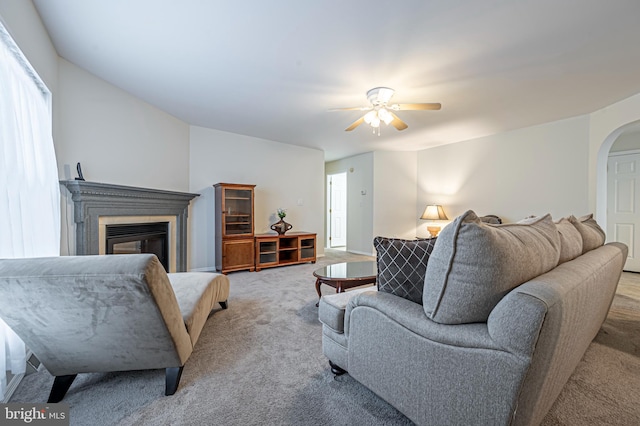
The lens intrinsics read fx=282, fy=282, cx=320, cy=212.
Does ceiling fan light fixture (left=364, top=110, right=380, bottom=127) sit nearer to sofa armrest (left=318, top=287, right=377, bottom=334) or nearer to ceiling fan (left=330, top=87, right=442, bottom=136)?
ceiling fan (left=330, top=87, right=442, bottom=136)

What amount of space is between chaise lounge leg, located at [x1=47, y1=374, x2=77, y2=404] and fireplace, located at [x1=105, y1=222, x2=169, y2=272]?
5.76 feet

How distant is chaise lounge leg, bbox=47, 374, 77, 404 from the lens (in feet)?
4.77

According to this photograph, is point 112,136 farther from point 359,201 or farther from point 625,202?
point 625,202

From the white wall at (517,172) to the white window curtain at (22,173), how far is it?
18.4 feet

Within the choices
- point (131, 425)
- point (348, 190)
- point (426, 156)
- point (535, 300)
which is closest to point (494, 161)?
point (426, 156)

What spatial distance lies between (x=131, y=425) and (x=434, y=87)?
11.4ft

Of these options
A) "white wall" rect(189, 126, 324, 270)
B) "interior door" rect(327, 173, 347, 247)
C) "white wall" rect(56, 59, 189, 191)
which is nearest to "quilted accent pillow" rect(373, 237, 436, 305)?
"white wall" rect(56, 59, 189, 191)

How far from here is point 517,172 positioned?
4.46 meters

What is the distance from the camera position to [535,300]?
88cm

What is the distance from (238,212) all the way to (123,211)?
5.64 feet

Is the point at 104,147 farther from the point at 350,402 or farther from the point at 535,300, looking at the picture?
the point at 535,300

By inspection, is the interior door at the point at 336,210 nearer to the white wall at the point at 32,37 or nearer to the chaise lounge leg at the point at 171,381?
the white wall at the point at 32,37

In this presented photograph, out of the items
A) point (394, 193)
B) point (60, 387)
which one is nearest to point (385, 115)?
point (394, 193)

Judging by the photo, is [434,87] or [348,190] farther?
[348,190]
